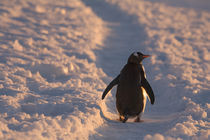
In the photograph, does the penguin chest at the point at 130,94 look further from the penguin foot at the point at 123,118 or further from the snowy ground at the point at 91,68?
the snowy ground at the point at 91,68

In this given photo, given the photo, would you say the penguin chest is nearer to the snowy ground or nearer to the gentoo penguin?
the gentoo penguin

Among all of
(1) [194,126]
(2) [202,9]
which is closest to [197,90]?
(1) [194,126]

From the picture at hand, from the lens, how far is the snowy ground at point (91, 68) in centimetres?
325

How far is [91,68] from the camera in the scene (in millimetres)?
5812

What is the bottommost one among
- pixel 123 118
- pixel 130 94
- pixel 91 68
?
pixel 123 118

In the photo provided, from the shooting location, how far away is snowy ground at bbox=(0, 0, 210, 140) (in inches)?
128

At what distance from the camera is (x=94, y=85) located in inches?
193

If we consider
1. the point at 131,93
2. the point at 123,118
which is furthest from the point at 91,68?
the point at 131,93

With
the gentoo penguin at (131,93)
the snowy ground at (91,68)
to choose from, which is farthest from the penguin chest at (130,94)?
the snowy ground at (91,68)

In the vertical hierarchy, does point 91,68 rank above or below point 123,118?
above

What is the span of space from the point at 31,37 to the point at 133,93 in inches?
166

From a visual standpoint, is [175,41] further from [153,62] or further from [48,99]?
[48,99]

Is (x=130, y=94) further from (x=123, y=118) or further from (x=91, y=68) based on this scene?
(x=91, y=68)

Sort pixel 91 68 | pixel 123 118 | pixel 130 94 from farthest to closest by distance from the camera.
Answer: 1. pixel 91 68
2. pixel 123 118
3. pixel 130 94
